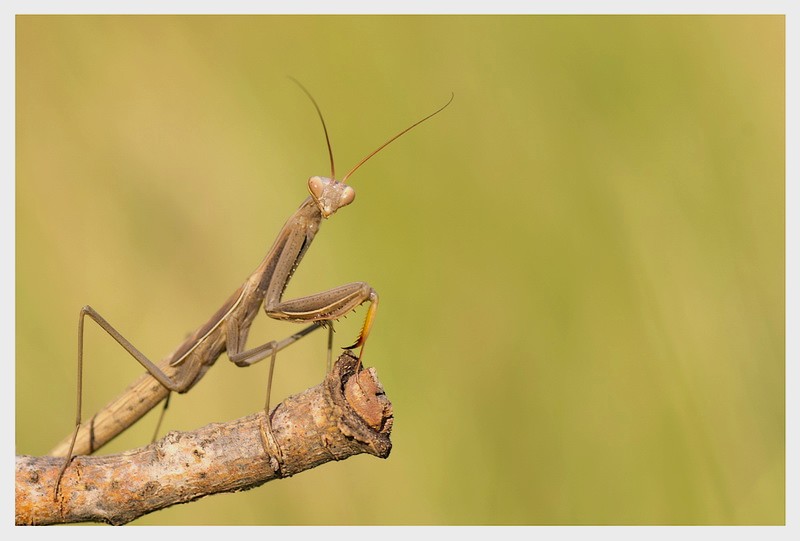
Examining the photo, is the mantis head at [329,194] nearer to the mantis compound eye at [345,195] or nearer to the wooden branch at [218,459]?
the mantis compound eye at [345,195]

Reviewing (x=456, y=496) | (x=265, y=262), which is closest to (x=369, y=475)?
(x=456, y=496)

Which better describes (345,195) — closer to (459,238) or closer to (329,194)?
(329,194)

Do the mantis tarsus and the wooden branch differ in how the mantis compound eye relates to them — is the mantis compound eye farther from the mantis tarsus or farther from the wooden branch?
the wooden branch

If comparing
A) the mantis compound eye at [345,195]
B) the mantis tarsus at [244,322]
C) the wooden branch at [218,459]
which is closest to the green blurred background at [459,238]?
the mantis tarsus at [244,322]

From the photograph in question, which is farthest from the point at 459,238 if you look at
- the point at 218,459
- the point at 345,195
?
the point at 218,459

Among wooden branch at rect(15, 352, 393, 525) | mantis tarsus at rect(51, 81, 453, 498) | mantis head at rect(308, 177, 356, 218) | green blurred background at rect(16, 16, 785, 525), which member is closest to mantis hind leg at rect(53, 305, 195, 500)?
mantis tarsus at rect(51, 81, 453, 498)
